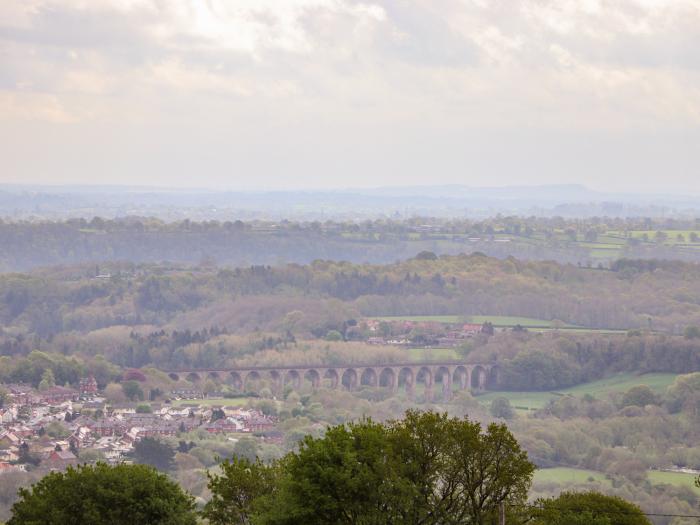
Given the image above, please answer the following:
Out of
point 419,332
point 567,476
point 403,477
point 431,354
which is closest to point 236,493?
point 403,477

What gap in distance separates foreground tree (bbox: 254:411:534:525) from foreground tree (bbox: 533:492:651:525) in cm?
162

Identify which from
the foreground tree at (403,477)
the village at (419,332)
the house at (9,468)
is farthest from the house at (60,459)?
the village at (419,332)

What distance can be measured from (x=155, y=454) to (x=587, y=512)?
142ft

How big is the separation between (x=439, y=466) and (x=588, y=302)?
418 ft

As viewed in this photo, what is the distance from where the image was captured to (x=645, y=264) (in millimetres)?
178500

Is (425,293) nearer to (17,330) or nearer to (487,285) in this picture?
(487,285)

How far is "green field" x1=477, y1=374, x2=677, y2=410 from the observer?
109m

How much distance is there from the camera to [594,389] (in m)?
113

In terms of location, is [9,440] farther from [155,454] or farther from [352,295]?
[352,295]

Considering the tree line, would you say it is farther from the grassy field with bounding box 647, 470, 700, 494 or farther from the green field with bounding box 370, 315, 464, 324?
the green field with bounding box 370, 315, 464, 324

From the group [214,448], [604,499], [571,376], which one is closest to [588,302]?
[571,376]

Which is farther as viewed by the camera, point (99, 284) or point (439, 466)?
point (99, 284)

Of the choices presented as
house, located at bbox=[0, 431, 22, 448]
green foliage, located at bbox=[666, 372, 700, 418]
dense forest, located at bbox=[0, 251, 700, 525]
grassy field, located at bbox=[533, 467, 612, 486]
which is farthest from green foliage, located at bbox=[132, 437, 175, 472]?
green foliage, located at bbox=[666, 372, 700, 418]

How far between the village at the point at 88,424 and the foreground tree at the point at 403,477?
130 feet
